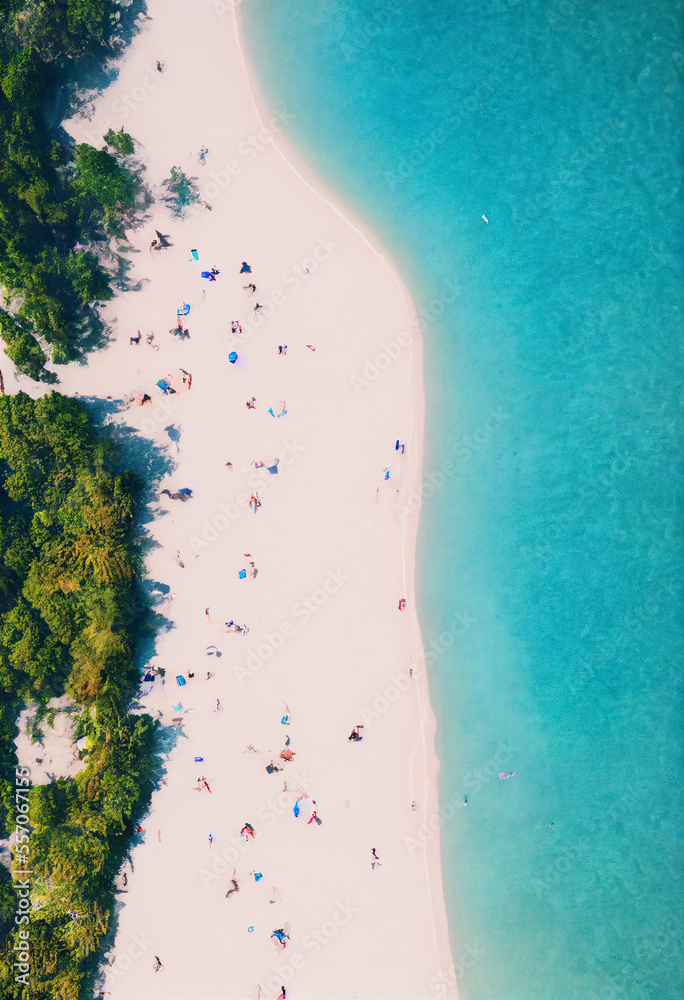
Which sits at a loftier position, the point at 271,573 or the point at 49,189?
the point at 49,189

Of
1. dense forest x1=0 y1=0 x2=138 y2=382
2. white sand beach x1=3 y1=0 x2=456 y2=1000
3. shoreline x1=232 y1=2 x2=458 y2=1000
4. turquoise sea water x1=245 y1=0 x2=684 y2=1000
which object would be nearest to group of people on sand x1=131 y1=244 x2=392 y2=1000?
white sand beach x1=3 y1=0 x2=456 y2=1000

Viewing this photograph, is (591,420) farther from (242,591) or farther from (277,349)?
(242,591)

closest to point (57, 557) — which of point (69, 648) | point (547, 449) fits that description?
point (69, 648)

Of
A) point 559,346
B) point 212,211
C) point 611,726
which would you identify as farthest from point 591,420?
point 212,211

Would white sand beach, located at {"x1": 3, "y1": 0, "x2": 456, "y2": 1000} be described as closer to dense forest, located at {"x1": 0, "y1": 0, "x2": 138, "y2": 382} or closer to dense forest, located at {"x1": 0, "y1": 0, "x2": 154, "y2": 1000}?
dense forest, located at {"x1": 0, "y1": 0, "x2": 138, "y2": 382}

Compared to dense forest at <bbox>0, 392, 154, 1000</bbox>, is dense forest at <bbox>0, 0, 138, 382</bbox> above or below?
above

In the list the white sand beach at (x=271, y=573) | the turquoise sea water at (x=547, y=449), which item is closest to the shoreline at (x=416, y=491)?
the white sand beach at (x=271, y=573)

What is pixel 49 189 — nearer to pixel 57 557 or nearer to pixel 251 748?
pixel 57 557
